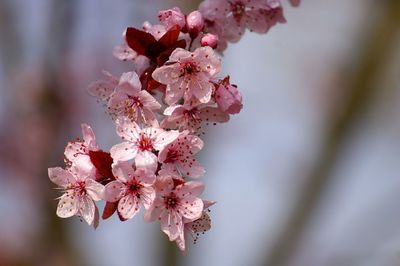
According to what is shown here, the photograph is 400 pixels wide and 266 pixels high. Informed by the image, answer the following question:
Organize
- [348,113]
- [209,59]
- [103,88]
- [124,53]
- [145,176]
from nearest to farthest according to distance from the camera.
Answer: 1. [145,176]
2. [209,59]
3. [103,88]
4. [124,53]
5. [348,113]

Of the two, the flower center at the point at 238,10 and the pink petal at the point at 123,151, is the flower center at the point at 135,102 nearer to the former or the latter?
the pink petal at the point at 123,151

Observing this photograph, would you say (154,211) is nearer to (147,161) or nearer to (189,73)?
(147,161)

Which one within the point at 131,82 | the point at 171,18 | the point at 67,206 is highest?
the point at 171,18

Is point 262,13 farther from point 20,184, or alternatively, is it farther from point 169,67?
point 20,184

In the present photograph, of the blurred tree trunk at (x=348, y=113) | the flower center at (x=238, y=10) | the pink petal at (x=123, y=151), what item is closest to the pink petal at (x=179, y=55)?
the pink petal at (x=123, y=151)

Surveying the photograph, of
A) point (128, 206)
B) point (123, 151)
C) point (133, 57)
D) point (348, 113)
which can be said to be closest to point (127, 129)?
point (123, 151)

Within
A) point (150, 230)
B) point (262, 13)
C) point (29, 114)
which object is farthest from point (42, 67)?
point (262, 13)

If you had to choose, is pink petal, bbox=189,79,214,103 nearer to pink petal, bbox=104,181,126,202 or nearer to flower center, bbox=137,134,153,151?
flower center, bbox=137,134,153,151

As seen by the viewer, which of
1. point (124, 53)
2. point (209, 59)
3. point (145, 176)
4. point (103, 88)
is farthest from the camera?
point (124, 53)
